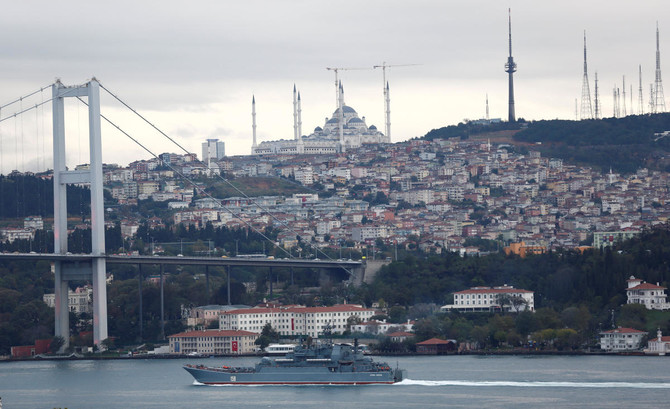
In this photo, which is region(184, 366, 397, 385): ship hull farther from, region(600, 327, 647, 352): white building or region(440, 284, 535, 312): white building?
region(440, 284, 535, 312): white building

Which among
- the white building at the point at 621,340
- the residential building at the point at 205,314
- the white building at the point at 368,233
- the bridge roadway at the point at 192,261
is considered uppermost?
the white building at the point at 368,233

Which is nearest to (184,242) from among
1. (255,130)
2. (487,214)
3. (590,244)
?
(590,244)

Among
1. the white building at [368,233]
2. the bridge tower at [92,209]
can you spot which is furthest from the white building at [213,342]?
the white building at [368,233]

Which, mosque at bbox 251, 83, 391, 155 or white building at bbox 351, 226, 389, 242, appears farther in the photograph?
mosque at bbox 251, 83, 391, 155

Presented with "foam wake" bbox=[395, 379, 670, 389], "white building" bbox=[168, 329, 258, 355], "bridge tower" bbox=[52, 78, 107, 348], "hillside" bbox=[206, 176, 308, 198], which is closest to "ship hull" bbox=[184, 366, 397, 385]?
"foam wake" bbox=[395, 379, 670, 389]

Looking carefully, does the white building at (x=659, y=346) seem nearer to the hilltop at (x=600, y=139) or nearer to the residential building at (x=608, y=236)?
the residential building at (x=608, y=236)

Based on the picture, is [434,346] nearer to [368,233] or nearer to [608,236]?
[608,236]
